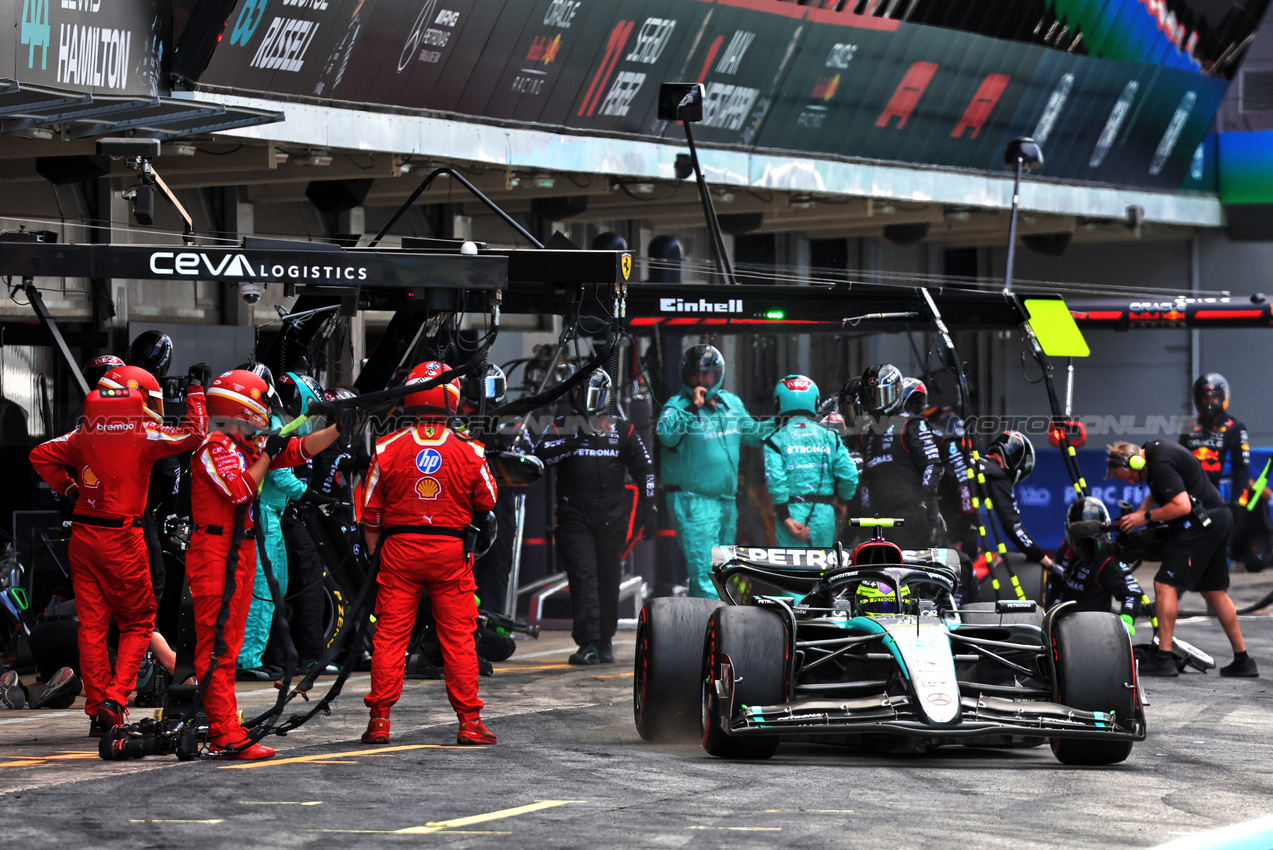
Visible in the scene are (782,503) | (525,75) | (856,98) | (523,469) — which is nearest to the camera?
(523,469)

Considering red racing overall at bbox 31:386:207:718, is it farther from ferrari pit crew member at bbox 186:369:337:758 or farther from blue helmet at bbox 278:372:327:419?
blue helmet at bbox 278:372:327:419

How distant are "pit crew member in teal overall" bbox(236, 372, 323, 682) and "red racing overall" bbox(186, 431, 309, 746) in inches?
83.2

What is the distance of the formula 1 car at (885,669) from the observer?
7652 mm

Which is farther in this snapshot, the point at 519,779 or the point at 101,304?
the point at 101,304

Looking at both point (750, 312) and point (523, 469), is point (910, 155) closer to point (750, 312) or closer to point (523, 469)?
point (750, 312)

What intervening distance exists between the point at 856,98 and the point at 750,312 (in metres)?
8.59

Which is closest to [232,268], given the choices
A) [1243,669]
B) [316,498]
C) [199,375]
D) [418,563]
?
[418,563]

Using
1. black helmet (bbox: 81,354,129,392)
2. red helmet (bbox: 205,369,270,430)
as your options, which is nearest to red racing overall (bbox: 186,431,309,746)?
red helmet (bbox: 205,369,270,430)

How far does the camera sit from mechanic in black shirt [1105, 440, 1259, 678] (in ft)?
37.8

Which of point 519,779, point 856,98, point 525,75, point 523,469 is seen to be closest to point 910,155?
point 856,98

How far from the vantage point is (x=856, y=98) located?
2028 centimetres

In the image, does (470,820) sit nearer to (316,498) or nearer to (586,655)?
(316,498)

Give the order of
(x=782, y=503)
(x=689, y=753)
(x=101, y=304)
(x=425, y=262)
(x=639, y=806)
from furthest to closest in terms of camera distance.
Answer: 1. (x=101, y=304)
2. (x=782, y=503)
3. (x=425, y=262)
4. (x=689, y=753)
5. (x=639, y=806)

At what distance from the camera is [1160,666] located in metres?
11.5
